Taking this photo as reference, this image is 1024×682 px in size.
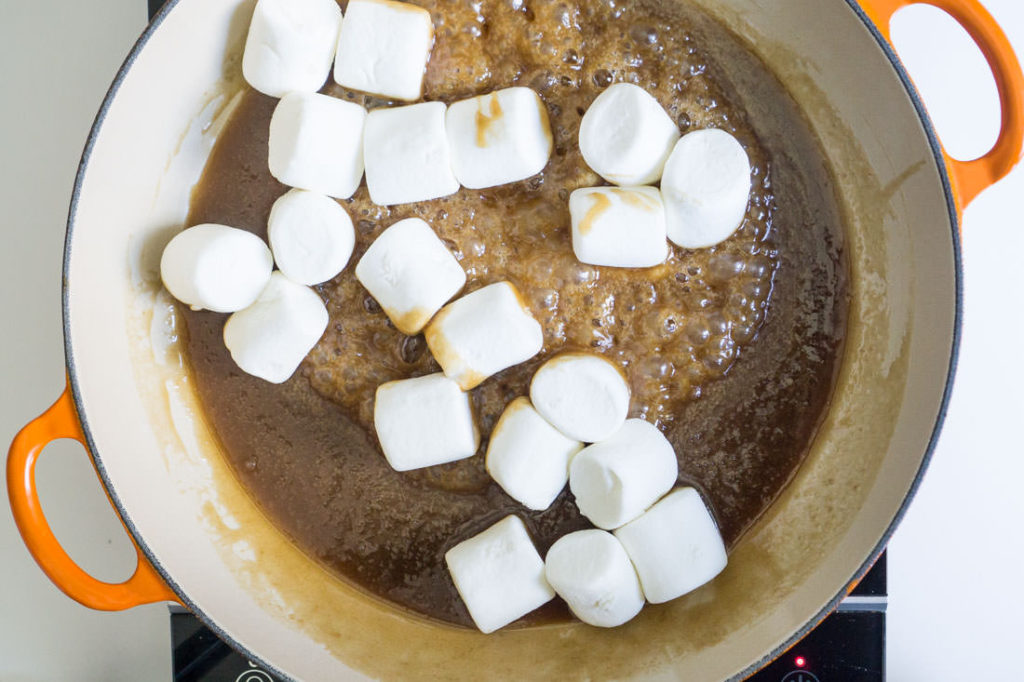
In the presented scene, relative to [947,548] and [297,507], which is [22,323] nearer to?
[297,507]

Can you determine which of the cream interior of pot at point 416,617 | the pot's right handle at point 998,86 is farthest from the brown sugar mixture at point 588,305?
the pot's right handle at point 998,86

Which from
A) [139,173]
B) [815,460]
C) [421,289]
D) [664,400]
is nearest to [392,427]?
[421,289]

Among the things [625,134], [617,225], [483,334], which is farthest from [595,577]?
[625,134]

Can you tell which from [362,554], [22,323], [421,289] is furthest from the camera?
[22,323]

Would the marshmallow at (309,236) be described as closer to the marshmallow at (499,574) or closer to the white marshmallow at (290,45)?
the white marshmallow at (290,45)

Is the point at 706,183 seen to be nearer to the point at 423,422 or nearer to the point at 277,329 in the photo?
the point at 423,422

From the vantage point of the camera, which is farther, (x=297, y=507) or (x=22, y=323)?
(x=22, y=323)
